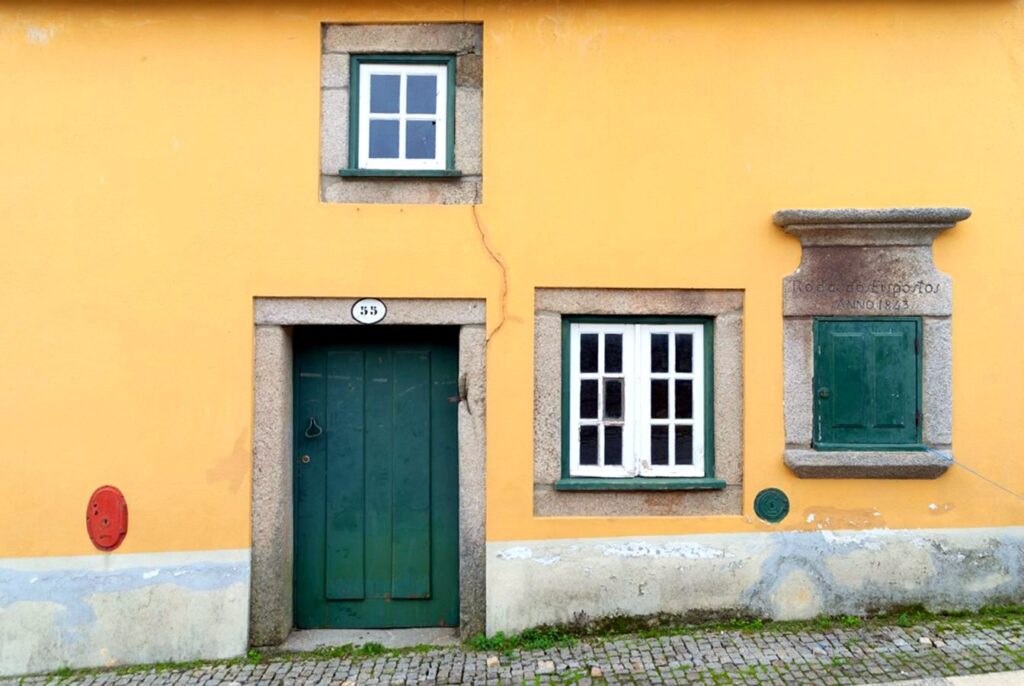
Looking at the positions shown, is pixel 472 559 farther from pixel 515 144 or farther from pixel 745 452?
pixel 515 144

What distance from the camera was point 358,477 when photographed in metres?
5.51

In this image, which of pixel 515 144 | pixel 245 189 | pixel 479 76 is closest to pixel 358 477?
pixel 245 189

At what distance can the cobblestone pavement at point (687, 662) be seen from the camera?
4598 mm

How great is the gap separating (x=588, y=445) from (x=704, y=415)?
819 mm

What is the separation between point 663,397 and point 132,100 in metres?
4.08

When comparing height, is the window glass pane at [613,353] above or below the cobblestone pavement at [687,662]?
above

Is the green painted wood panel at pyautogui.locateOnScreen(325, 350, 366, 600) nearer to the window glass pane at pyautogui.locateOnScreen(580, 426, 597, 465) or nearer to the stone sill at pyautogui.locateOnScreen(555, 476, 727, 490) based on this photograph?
the stone sill at pyautogui.locateOnScreen(555, 476, 727, 490)

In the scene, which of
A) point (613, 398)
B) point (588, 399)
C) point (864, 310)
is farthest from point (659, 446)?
point (864, 310)

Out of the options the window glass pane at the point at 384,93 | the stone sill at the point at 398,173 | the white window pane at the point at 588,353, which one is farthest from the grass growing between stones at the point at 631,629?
the window glass pane at the point at 384,93

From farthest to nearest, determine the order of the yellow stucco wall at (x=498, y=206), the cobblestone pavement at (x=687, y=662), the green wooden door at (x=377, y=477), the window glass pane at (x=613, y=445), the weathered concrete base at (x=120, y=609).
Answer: the green wooden door at (x=377, y=477) < the window glass pane at (x=613, y=445) < the yellow stucco wall at (x=498, y=206) < the weathered concrete base at (x=120, y=609) < the cobblestone pavement at (x=687, y=662)

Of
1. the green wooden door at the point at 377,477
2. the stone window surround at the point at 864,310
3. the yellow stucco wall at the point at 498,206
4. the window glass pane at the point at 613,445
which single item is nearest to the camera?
the yellow stucco wall at the point at 498,206

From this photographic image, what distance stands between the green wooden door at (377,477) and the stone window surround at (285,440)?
26cm

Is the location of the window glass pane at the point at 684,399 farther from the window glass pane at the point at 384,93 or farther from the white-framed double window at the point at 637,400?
the window glass pane at the point at 384,93

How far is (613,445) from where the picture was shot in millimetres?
5355
